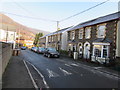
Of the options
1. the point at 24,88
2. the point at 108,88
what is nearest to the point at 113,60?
the point at 108,88

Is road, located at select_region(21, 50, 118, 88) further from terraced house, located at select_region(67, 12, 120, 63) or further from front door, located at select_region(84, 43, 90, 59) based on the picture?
front door, located at select_region(84, 43, 90, 59)

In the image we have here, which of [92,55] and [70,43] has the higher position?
[70,43]

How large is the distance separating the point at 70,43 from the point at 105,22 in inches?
416

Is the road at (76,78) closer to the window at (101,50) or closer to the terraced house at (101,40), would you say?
the terraced house at (101,40)

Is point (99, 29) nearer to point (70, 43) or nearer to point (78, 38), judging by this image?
point (78, 38)

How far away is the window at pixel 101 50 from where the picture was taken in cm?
1506

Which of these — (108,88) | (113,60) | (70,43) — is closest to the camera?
(108,88)

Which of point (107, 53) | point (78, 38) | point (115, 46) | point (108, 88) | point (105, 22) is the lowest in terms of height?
point (108, 88)

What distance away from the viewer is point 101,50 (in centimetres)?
1562

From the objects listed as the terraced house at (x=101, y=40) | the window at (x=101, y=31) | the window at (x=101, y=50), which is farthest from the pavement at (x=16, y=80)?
the window at (x=101, y=31)

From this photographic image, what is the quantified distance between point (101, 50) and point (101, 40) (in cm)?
148

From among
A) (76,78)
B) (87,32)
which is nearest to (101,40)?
(87,32)

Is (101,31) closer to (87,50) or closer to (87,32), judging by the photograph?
(87,32)

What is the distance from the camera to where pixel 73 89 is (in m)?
5.36
